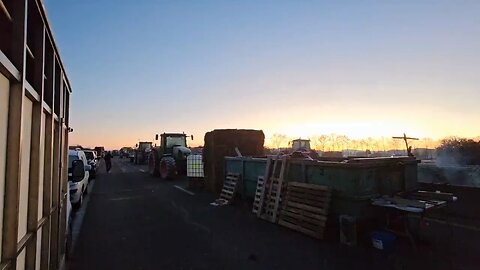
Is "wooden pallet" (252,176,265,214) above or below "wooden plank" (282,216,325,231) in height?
above

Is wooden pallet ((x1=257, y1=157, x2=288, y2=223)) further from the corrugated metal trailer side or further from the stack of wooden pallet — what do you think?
the corrugated metal trailer side

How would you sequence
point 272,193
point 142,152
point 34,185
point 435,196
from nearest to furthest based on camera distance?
point 34,185, point 435,196, point 272,193, point 142,152

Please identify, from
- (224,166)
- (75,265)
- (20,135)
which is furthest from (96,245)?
(224,166)

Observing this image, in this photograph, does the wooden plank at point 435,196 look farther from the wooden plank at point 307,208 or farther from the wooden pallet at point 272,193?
the wooden pallet at point 272,193

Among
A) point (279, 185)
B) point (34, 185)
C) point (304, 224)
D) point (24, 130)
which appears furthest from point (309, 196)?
point (24, 130)

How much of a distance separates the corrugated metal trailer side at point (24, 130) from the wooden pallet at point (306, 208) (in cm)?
568

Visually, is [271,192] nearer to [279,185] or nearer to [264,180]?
[279,185]

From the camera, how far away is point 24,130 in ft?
6.89

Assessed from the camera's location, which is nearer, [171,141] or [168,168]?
[168,168]

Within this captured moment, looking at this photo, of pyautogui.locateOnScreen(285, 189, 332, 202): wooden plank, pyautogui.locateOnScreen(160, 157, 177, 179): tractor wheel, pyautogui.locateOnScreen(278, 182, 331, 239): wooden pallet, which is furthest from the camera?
pyautogui.locateOnScreen(160, 157, 177, 179): tractor wheel

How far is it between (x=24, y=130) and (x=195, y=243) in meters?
5.69

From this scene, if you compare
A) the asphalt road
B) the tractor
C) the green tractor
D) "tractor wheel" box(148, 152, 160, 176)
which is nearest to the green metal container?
the asphalt road

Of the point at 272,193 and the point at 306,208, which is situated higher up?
the point at 272,193

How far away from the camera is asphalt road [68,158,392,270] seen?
606cm
